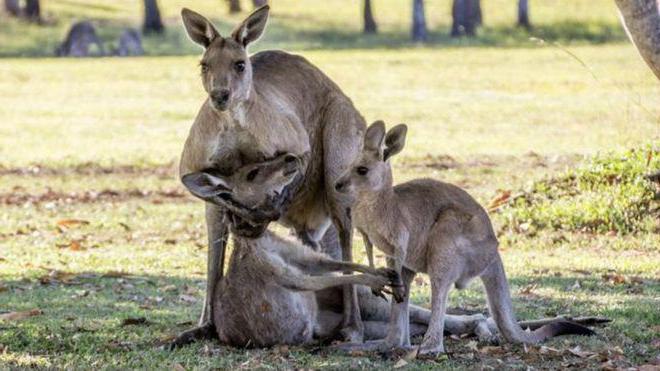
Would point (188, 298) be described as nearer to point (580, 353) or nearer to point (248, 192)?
point (248, 192)

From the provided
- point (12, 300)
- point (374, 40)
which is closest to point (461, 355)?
point (12, 300)

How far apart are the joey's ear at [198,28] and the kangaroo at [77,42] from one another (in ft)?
106

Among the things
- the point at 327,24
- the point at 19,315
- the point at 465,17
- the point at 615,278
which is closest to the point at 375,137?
the point at 19,315

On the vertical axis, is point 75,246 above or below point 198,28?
below

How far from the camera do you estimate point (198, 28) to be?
7426 mm

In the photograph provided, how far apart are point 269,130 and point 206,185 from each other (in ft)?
1.85

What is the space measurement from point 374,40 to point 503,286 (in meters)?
36.8

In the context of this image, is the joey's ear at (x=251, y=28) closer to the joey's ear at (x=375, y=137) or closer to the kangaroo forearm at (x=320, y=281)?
the joey's ear at (x=375, y=137)

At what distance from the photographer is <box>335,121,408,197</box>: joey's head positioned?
6.98m

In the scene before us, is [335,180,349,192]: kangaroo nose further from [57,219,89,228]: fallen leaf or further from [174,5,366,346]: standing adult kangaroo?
[57,219,89,228]: fallen leaf

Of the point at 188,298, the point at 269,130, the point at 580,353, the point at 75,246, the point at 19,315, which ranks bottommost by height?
the point at 75,246

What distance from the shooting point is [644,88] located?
23.7 m

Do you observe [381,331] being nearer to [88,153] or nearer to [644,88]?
[88,153]

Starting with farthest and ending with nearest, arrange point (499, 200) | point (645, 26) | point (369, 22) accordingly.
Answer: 1. point (369, 22)
2. point (499, 200)
3. point (645, 26)
